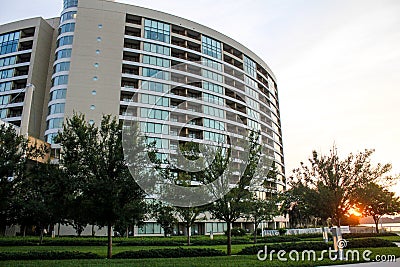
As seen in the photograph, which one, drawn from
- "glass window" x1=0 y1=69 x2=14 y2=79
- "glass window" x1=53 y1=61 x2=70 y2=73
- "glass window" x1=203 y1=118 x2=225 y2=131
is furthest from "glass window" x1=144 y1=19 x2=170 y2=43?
"glass window" x1=0 y1=69 x2=14 y2=79

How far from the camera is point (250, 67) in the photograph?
70875mm

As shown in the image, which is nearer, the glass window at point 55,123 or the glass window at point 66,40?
the glass window at point 55,123

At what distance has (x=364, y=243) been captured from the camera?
1947 centimetres

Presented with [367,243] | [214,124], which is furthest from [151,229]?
[367,243]

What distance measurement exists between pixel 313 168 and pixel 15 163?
1794 centimetres

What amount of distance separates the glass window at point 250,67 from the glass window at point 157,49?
788 inches

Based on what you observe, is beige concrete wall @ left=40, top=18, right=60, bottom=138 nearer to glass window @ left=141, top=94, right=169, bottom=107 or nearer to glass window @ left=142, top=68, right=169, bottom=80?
glass window @ left=141, top=94, right=169, bottom=107

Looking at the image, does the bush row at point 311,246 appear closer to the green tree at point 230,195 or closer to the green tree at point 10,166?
the green tree at point 230,195

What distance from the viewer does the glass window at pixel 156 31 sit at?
55141 mm

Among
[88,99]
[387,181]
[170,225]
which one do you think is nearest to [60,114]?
[88,99]

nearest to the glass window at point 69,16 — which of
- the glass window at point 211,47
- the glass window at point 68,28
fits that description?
the glass window at point 68,28

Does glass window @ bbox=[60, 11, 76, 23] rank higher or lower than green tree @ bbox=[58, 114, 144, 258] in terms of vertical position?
higher

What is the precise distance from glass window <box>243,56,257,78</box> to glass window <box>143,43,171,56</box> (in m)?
20.0

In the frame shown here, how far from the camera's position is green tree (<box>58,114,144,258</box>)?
54.0 ft
